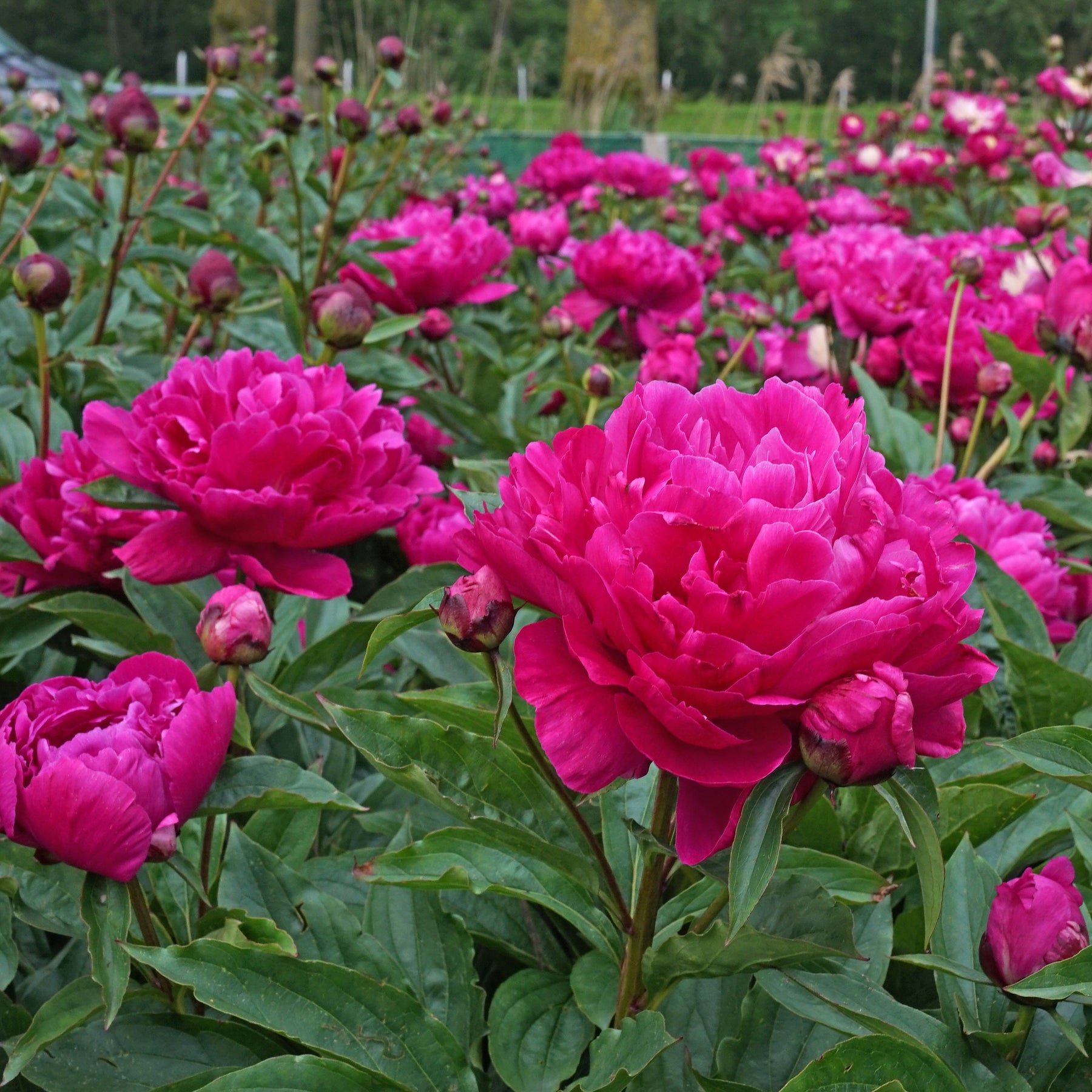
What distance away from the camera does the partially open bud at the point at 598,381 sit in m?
1.27

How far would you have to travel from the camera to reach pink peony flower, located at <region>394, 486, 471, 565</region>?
3.97ft

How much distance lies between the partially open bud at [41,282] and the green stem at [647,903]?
80 cm

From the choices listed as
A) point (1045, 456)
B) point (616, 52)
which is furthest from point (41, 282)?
point (616, 52)

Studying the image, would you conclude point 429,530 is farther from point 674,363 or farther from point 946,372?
point 946,372

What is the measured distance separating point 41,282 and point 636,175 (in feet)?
7.43

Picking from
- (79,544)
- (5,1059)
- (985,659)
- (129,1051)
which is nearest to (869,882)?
(985,659)

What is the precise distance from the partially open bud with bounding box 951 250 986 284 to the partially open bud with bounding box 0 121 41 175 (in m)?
1.14

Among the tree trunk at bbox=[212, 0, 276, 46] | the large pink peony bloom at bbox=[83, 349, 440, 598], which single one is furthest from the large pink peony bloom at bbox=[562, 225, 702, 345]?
the tree trunk at bbox=[212, 0, 276, 46]

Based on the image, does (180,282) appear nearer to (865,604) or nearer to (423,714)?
(423,714)

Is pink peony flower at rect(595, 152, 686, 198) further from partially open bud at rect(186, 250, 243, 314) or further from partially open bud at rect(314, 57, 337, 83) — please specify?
partially open bud at rect(186, 250, 243, 314)

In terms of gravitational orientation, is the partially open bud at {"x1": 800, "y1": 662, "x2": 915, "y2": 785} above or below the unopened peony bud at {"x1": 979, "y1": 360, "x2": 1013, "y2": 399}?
below

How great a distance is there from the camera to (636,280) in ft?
5.78

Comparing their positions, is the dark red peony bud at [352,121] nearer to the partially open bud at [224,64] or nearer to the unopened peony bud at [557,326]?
the partially open bud at [224,64]

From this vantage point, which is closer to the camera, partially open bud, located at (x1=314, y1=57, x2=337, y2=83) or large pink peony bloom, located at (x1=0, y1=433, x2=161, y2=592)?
large pink peony bloom, located at (x1=0, y1=433, x2=161, y2=592)
